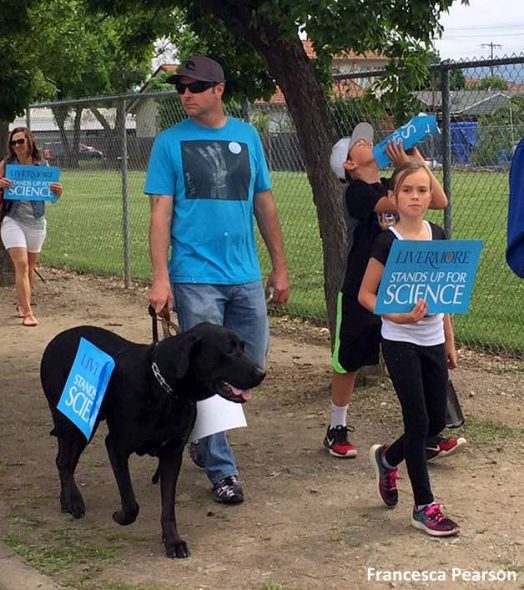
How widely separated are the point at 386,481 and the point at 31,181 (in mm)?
5998

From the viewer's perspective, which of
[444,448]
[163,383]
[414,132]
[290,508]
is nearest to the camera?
[163,383]

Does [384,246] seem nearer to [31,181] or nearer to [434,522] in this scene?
[434,522]

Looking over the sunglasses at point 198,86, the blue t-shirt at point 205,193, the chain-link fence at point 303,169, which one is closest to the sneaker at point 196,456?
the blue t-shirt at point 205,193

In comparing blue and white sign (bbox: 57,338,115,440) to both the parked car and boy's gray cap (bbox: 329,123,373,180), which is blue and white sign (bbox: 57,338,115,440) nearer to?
boy's gray cap (bbox: 329,123,373,180)

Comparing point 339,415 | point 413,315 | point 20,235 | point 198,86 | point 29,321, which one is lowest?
point 29,321

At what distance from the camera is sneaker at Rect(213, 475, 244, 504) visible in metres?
5.08

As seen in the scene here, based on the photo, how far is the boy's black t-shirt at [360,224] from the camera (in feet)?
17.6

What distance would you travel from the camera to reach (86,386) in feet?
15.0

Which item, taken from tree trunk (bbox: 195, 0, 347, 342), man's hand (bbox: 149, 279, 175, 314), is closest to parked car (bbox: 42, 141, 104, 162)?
tree trunk (bbox: 195, 0, 347, 342)

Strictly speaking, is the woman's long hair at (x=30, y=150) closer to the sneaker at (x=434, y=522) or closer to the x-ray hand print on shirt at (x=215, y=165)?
the x-ray hand print on shirt at (x=215, y=165)

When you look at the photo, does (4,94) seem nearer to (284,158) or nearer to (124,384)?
(284,158)

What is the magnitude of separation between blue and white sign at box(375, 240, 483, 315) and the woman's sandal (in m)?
6.20

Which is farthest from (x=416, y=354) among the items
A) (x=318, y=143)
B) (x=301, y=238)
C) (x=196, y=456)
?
(x=301, y=238)

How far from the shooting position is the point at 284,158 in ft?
33.5
